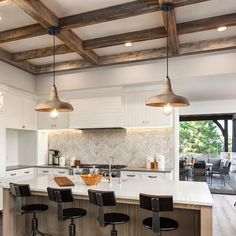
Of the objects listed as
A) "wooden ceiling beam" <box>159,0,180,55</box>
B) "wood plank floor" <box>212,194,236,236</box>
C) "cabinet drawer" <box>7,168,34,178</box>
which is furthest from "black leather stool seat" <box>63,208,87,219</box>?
"wooden ceiling beam" <box>159,0,180,55</box>

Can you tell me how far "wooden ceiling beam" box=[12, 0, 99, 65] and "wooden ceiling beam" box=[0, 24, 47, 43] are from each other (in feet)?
0.70

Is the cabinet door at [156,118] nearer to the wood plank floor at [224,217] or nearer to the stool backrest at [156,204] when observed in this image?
the wood plank floor at [224,217]

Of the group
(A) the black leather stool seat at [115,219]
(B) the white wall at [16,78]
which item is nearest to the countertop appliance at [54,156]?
(B) the white wall at [16,78]

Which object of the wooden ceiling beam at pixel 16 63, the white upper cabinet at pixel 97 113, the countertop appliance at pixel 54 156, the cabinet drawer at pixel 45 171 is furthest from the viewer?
the countertop appliance at pixel 54 156

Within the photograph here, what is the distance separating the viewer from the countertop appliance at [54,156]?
576cm

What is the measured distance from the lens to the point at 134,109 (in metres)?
5.04

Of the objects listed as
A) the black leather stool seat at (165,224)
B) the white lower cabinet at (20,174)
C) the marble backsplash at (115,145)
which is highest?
the marble backsplash at (115,145)

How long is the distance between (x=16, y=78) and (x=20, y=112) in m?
0.76

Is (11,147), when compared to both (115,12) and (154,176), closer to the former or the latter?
(154,176)

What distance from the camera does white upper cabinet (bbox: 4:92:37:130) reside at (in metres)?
4.97

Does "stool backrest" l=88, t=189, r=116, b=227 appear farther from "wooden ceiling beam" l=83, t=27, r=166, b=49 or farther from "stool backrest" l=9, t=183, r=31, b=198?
"wooden ceiling beam" l=83, t=27, r=166, b=49

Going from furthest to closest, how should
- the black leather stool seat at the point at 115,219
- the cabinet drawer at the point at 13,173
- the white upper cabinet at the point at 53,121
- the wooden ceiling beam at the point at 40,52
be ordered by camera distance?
1. the white upper cabinet at the point at 53,121
2. the cabinet drawer at the point at 13,173
3. the wooden ceiling beam at the point at 40,52
4. the black leather stool seat at the point at 115,219

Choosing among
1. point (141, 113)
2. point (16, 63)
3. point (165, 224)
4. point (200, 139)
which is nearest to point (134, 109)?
point (141, 113)

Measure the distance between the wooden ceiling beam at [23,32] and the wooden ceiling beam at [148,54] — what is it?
4.97 ft
